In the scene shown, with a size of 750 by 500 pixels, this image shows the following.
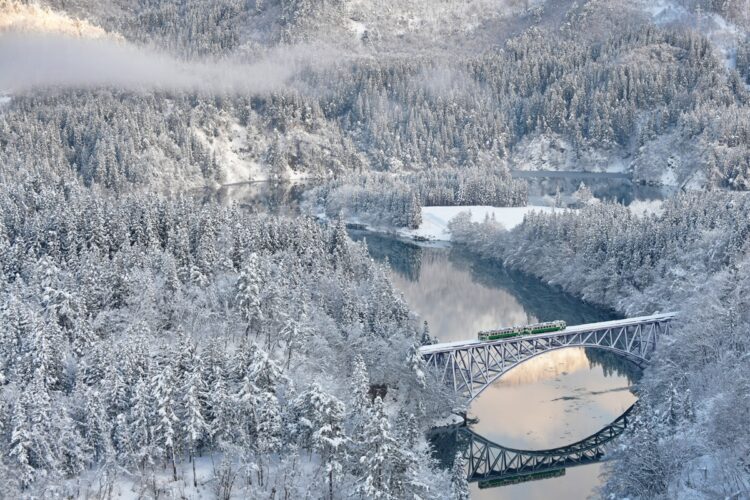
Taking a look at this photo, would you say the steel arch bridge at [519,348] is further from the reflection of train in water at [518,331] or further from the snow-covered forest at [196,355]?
the snow-covered forest at [196,355]

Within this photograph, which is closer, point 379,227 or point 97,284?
point 97,284

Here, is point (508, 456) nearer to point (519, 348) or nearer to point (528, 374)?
point (519, 348)

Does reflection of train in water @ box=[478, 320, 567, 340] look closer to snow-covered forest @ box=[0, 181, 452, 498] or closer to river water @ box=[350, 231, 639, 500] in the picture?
snow-covered forest @ box=[0, 181, 452, 498]

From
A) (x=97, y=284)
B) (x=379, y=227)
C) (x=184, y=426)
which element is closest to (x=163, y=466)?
(x=184, y=426)

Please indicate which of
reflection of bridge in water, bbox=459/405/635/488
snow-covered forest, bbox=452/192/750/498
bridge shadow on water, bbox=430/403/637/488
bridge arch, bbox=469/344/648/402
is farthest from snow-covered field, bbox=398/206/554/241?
reflection of bridge in water, bbox=459/405/635/488

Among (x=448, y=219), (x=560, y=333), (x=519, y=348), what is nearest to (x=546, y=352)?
(x=560, y=333)

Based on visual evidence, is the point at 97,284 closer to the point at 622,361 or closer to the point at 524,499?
the point at 524,499
